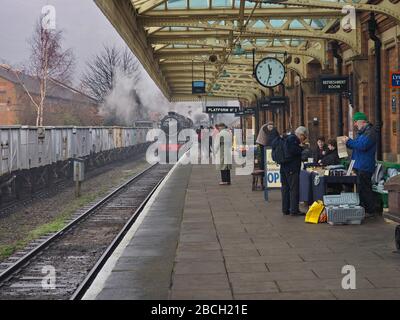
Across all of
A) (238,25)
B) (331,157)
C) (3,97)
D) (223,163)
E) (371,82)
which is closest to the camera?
(331,157)

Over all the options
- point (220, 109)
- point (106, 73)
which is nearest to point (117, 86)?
point (106, 73)

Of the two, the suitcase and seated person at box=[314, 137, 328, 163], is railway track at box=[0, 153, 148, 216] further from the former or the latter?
the suitcase

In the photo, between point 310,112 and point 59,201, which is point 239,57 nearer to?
point 310,112

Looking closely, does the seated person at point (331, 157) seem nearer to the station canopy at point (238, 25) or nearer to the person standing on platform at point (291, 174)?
the person standing on platform at point (291, 174)

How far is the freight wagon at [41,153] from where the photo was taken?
65.6 ft

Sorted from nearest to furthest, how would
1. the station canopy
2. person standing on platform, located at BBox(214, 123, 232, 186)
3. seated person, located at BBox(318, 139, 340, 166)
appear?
1. seated person, located at BBox(318, 139, 340, 166)
2. the station canopy
3. person standing on platform, located at BBox(214, 123, 232, 186)

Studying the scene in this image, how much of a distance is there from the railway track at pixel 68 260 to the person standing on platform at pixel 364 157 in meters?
3.91

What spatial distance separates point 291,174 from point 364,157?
1.38 meters

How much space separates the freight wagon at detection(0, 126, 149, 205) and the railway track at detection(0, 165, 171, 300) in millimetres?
4025

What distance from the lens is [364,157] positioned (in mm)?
10234

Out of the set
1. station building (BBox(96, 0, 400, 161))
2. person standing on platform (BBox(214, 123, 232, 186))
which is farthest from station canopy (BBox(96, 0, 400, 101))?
person standing on platform (BBox(214, 123, 232, 186))

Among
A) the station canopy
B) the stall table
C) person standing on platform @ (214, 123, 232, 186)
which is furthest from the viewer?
person standing on platform @ (214, 123, 232, 186)

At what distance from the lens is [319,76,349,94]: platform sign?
49.4 feet

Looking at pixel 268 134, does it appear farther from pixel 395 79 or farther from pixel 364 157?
pixel 395 79
